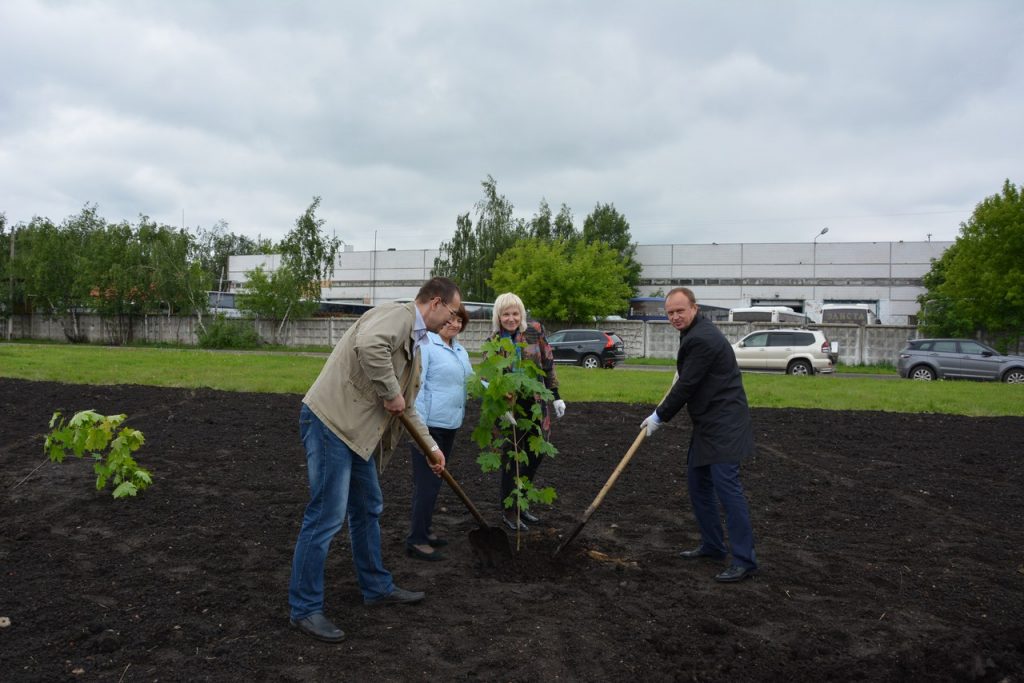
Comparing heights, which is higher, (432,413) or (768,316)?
(768,316)

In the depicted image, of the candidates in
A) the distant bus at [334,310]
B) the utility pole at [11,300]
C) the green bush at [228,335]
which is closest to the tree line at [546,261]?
the distant bus at [334,310]

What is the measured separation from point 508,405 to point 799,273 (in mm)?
52246

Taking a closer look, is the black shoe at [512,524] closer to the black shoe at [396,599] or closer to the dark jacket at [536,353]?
the dark jacket at [536,353]

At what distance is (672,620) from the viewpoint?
3986 mm

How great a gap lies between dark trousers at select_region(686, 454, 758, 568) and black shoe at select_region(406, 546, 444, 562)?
181 cm

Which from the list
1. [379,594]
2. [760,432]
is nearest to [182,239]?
[760,432]

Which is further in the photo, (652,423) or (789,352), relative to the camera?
(789,352)

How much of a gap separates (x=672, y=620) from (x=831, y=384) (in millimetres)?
15181

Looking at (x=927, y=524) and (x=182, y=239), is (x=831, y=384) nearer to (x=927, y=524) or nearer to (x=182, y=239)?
(x=927, y=524)

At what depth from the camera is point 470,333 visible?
35.1 metres

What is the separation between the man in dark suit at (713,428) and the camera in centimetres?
471

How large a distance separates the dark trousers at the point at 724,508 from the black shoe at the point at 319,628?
2.49 m

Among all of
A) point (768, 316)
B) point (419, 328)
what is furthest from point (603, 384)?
point (768, 316)

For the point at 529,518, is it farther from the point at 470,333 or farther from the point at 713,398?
the point at 470,333
